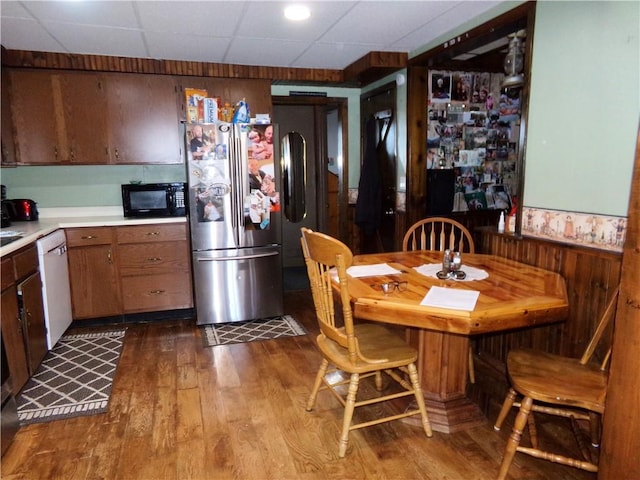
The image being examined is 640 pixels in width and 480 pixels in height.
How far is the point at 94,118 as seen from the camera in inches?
142

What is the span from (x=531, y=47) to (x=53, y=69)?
3.46 metres

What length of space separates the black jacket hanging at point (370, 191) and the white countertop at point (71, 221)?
1.64m

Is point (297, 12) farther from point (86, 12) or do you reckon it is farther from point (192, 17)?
point (86, 12)

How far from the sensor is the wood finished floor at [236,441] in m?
1.82

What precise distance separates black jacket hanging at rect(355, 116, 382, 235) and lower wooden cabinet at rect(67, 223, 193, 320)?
1.65 meters

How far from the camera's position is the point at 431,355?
7.13 ft

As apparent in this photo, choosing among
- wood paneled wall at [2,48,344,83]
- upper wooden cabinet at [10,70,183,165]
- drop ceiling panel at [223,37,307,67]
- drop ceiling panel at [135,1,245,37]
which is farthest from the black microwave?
drop ceiling panel at [135,1,245,37]

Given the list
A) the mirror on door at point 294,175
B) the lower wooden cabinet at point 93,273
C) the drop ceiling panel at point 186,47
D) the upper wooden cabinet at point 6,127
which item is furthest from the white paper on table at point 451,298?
the mirror on door at point 294,175

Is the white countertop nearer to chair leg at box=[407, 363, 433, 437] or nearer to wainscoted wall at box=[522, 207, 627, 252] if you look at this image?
chair leg at box=[407, 363, 433, 437]

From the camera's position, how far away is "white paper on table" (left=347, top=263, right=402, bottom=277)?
2.15m

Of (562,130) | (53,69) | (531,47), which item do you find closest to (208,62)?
(53,69)

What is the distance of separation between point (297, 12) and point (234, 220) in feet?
5.26

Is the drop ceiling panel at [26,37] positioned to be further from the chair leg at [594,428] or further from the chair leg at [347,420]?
the chair leg at [594,428]

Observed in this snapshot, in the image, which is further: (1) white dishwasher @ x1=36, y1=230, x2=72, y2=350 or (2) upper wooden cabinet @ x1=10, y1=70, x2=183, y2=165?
(2) upper wooden cabinet @ x1=10, y1=70, x2=183, y2=165
